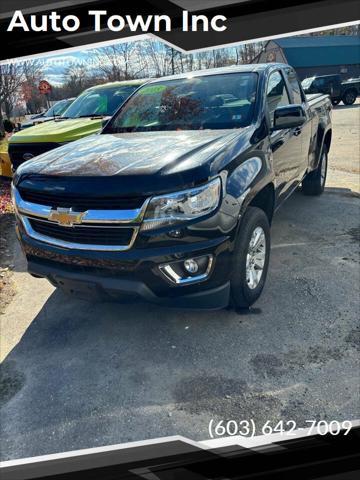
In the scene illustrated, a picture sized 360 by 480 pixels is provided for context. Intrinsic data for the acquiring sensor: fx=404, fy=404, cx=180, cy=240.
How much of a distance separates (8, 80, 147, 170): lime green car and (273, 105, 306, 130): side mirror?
88.3 inches

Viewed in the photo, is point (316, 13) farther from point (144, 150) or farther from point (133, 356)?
point (133, 356)

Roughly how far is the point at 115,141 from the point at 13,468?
233cm

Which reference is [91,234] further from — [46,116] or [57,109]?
[57,109]

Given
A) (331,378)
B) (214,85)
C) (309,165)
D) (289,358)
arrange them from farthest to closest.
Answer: (309,165) < (214,85) < (289,358) < (331,378)

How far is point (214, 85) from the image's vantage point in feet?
11.9

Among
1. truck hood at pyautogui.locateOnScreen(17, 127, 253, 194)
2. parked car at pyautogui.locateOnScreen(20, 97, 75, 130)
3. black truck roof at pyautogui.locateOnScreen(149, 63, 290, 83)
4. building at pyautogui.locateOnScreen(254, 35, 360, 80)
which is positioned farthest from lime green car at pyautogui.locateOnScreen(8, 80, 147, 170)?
building at pyautogui.locateOnScreen(254, 35, 360, 80)

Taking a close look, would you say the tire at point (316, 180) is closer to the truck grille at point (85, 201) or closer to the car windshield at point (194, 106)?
the car windshield at point (194, 106)

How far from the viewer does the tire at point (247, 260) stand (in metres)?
2.76

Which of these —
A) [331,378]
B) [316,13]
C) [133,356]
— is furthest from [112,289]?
[316,13]

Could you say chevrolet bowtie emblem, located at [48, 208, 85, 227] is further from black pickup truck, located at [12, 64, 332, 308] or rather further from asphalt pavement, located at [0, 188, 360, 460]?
asphalt pavement, located at [0, 188, 360, 460]

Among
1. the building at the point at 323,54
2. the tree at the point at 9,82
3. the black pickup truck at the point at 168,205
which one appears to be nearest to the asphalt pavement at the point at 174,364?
the black pickup truck at the point at 168,205

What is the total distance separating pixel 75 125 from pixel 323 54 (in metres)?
29.3

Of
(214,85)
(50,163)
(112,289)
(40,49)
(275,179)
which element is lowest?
(112,289)

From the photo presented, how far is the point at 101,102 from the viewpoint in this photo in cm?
672
